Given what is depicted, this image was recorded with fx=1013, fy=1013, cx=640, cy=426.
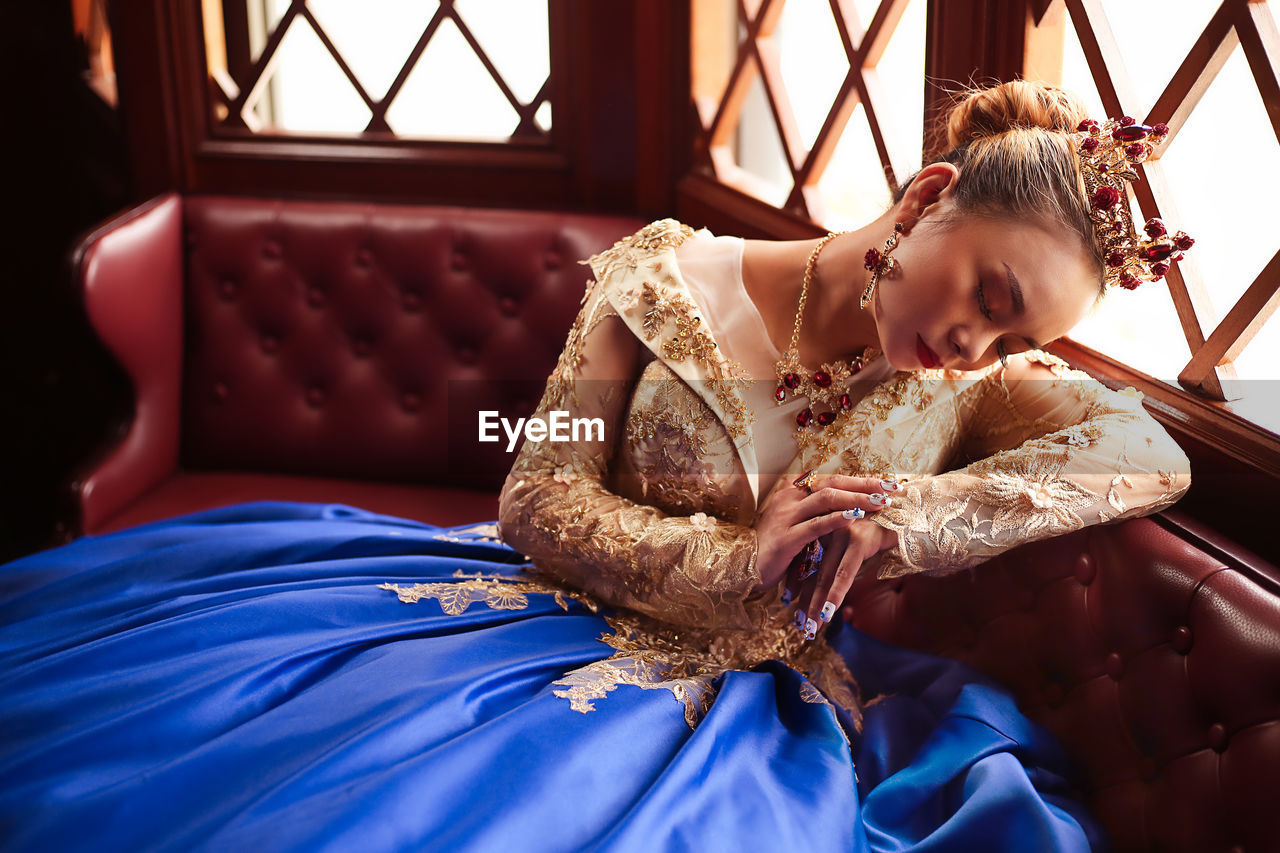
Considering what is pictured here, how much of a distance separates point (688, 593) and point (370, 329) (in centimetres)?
122

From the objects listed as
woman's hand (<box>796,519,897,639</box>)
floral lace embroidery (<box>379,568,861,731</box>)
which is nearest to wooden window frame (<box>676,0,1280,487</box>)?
woman's hand (<box>796,519,897,639</box>)

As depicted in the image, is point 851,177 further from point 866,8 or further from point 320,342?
point 320,342

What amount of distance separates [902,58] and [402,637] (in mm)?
1271

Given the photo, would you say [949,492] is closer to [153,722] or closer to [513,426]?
[153,722]

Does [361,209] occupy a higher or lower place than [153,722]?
higher

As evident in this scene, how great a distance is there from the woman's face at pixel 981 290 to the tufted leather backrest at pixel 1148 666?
0.77ft

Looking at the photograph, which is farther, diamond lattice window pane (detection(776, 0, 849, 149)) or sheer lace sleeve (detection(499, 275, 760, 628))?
diamond lattice window pane (detection(776, 0, 849, 149))

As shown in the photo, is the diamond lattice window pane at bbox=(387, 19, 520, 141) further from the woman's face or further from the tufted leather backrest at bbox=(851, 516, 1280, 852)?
the tufted leather backrest at bbox=(851, 516, 1280, 852)

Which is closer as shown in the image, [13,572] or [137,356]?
[13,572]

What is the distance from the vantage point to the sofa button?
1.04m

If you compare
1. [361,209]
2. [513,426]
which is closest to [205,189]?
[361,209]

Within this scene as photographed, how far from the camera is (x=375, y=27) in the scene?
8.17 ft

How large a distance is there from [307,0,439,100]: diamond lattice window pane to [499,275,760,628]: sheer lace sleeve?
1410 mm

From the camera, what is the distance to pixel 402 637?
1092 millimetres
